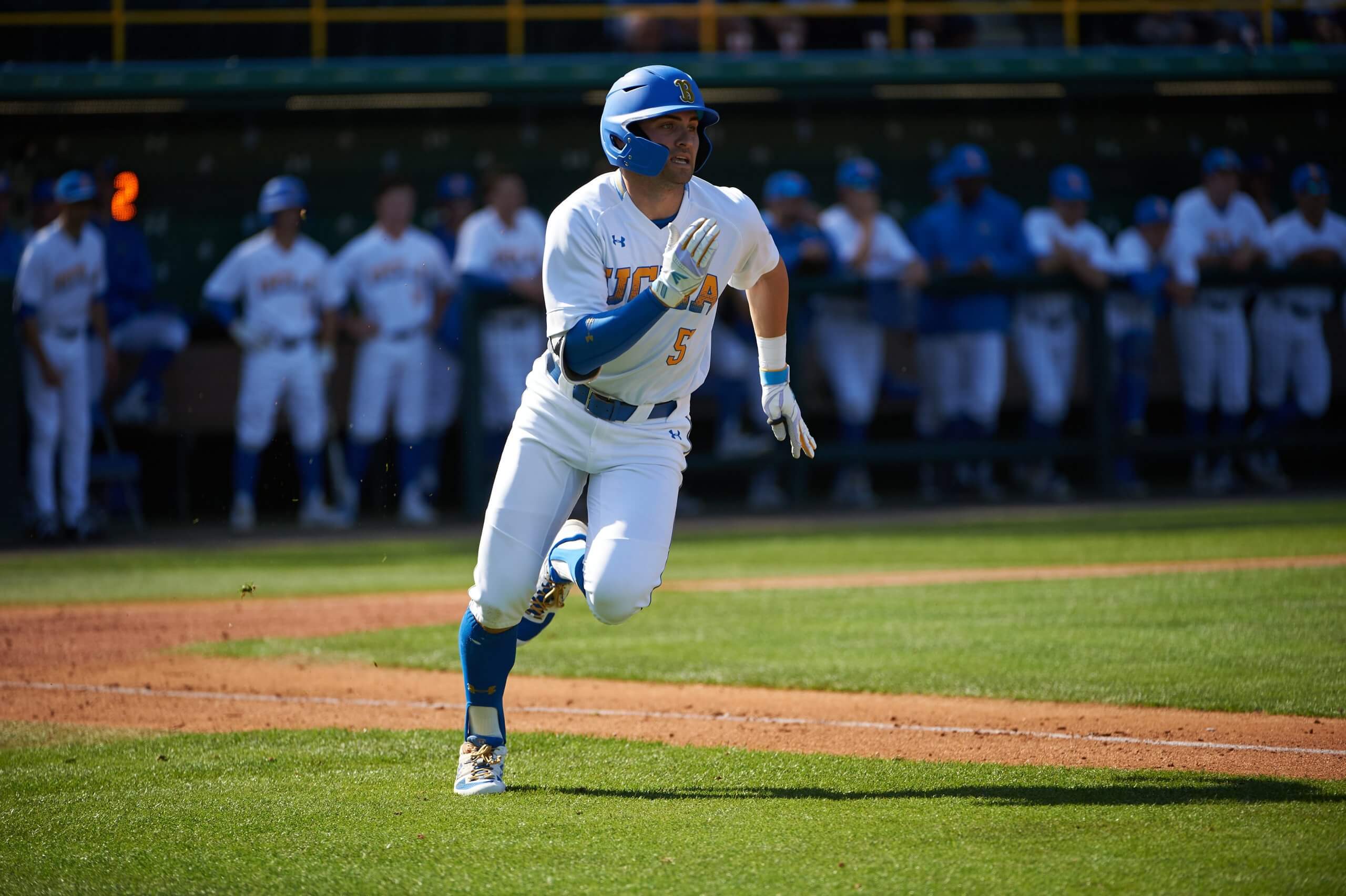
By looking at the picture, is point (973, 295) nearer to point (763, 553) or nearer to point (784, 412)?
point (763, 553)

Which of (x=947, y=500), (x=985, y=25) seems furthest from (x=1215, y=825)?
(x=985, y=25)

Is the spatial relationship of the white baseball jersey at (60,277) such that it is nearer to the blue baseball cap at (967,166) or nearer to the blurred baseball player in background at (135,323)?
the blurred baseball player in background at (135,323)

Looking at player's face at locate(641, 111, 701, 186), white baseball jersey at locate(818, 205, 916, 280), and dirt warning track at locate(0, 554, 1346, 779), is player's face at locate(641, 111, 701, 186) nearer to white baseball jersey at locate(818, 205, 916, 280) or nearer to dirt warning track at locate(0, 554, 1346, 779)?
dirt warning track at locate(0, 554, 1346, 779)

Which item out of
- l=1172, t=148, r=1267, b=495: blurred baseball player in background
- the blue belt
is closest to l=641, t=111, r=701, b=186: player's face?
the blue belt

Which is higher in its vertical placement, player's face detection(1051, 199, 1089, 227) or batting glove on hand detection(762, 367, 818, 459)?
player's face detection(1051, 199, 1089, 227)

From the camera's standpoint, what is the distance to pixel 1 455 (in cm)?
1061

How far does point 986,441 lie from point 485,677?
26.4 ft

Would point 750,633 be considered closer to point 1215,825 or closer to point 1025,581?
point 1025,581

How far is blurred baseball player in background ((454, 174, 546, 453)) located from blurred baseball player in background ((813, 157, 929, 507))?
89.9 inches

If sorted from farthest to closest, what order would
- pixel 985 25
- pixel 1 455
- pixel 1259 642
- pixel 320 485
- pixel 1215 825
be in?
pixel 985 25 < pixel 320 485 < pixel 1 455 < pixel 1259 642 < pixel 1215 825

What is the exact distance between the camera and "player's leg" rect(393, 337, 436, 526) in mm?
11398

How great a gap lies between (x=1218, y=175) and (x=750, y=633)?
24.4 feet

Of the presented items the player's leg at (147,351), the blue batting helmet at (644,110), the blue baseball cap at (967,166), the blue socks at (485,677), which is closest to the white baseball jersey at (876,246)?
the blue baseball cap at (967,166)

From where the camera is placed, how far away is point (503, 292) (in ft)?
37.1
